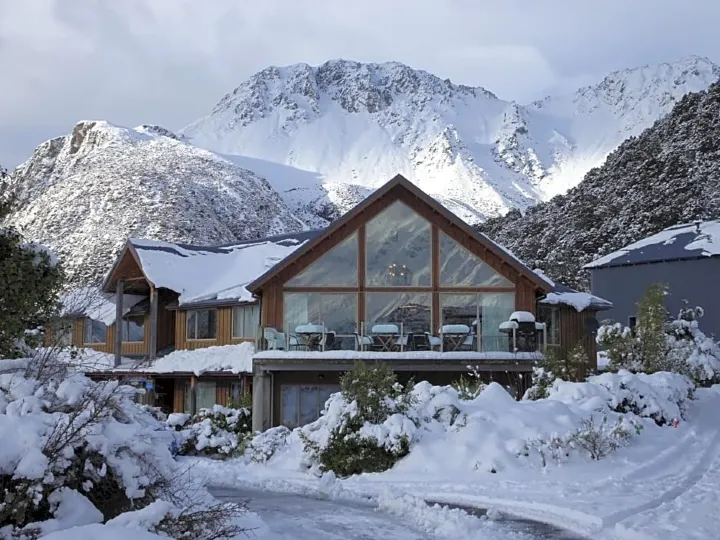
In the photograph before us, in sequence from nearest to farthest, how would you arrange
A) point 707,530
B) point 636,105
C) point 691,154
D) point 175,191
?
point 707,530 → point 691,154 → point 175,191 → point 636,105

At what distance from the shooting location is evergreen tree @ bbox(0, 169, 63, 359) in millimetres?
10250

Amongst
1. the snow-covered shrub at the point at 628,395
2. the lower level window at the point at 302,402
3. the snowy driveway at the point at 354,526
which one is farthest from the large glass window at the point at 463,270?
the snowy driveway at the point at 354,526

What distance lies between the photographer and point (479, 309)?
22484 mm

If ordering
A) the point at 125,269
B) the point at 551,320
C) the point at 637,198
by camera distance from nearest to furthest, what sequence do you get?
the point at 551,320 → the point at 125,269 → the point at 637,198

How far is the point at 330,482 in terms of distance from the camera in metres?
13.6

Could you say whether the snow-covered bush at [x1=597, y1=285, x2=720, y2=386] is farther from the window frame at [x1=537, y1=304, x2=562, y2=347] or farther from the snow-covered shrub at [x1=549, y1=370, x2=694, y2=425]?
the snow-covered shrub at [x1=549, y1=370, x2=694, y2=425]

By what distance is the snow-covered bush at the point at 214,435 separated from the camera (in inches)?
750

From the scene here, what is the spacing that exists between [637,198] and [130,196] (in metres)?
44.1

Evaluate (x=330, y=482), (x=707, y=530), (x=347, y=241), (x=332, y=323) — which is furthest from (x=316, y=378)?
(x=707, y=530)

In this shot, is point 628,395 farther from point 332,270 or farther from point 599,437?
point 332,270

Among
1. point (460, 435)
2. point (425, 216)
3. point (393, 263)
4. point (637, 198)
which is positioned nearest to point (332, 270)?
point (393, 263)

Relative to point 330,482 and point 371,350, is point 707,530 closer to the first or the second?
point 330,482

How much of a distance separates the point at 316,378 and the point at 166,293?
996 centimetres

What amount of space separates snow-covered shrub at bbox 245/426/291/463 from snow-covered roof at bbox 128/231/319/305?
8652mm
